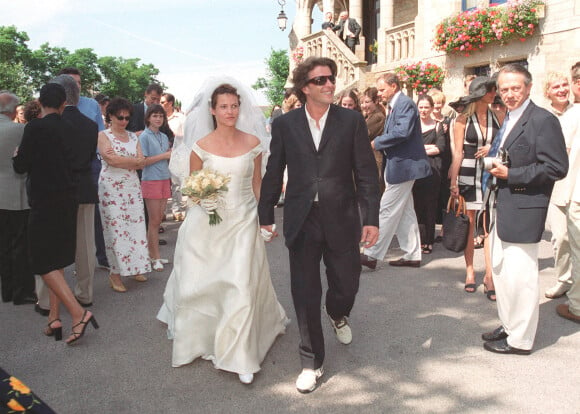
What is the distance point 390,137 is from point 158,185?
3.16 m

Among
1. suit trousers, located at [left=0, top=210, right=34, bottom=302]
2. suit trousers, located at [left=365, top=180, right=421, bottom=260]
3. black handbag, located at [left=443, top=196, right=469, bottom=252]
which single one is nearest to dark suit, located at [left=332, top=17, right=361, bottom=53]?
suit trousers, located at [left=365, top=180, right=421, bottom=260]

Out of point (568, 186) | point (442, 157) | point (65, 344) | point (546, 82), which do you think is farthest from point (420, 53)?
point (65, 344)

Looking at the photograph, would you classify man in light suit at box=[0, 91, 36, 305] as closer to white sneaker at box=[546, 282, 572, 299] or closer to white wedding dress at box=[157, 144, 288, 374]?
white wedding dress at box=[157, 144, 288, 374]

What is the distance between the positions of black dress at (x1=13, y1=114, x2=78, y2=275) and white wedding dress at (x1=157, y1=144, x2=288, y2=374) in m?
1.18

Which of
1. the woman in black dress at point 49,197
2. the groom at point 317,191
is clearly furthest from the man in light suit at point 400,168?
the woman in black dress at point 49,197

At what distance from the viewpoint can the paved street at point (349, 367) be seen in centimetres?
343

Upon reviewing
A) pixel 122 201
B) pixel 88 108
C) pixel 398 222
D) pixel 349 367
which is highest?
pixel 88 108

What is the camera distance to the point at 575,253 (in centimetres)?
475

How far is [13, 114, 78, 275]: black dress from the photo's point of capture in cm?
443

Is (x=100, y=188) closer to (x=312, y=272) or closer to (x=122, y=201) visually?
(x=122, y=201)

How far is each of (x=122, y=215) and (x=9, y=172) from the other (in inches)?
50.5

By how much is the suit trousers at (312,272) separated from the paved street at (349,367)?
292 mm

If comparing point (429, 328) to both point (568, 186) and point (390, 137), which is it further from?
point (390, 137)

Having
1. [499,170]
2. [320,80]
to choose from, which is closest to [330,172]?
[320,80]
